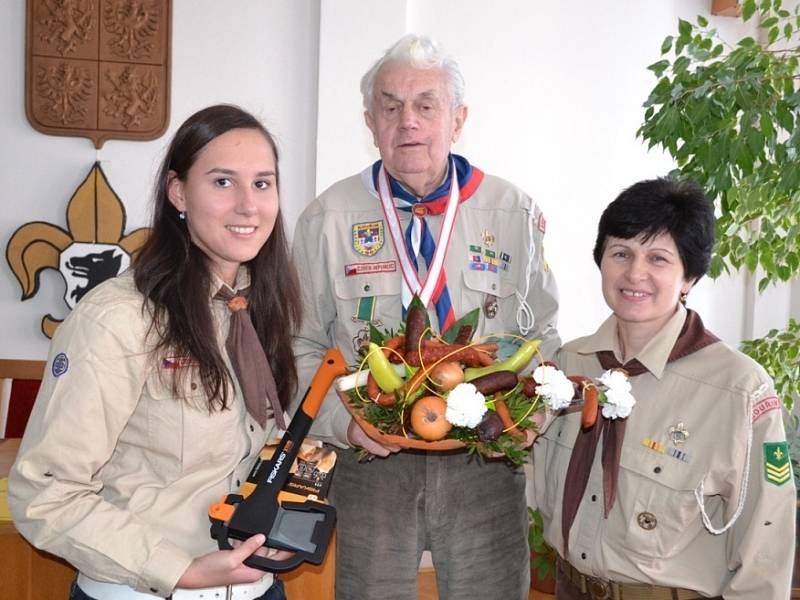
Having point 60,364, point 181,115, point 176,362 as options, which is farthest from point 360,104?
point 60,364

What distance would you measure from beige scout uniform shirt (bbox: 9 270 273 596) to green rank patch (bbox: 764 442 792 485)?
1.10 m

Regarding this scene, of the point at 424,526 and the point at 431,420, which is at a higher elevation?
the point at 431,420

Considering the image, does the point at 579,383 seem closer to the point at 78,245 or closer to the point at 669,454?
the point at 669,454

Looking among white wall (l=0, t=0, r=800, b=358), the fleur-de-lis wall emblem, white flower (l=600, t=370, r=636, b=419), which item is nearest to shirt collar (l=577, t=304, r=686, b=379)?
white flower (l=600, t=370, r=636, b=419)

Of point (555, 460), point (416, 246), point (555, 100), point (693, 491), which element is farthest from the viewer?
point (555, 100)

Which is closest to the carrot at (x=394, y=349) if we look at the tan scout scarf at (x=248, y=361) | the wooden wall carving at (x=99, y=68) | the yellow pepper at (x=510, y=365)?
the yellow pepper at (x=510, y=365)

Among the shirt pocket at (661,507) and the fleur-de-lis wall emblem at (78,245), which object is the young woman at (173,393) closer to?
the shirt pocket at (661,507)

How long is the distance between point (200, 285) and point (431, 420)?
511mm

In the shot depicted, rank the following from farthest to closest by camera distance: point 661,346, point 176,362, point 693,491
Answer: point 661,346 → point 693,491 → point 176,362

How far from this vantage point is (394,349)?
5.84 feet

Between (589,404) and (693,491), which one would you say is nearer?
(589,404)

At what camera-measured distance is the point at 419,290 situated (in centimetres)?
214

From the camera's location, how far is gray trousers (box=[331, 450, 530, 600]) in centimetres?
212

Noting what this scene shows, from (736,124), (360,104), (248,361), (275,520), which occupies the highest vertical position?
(360,104)
